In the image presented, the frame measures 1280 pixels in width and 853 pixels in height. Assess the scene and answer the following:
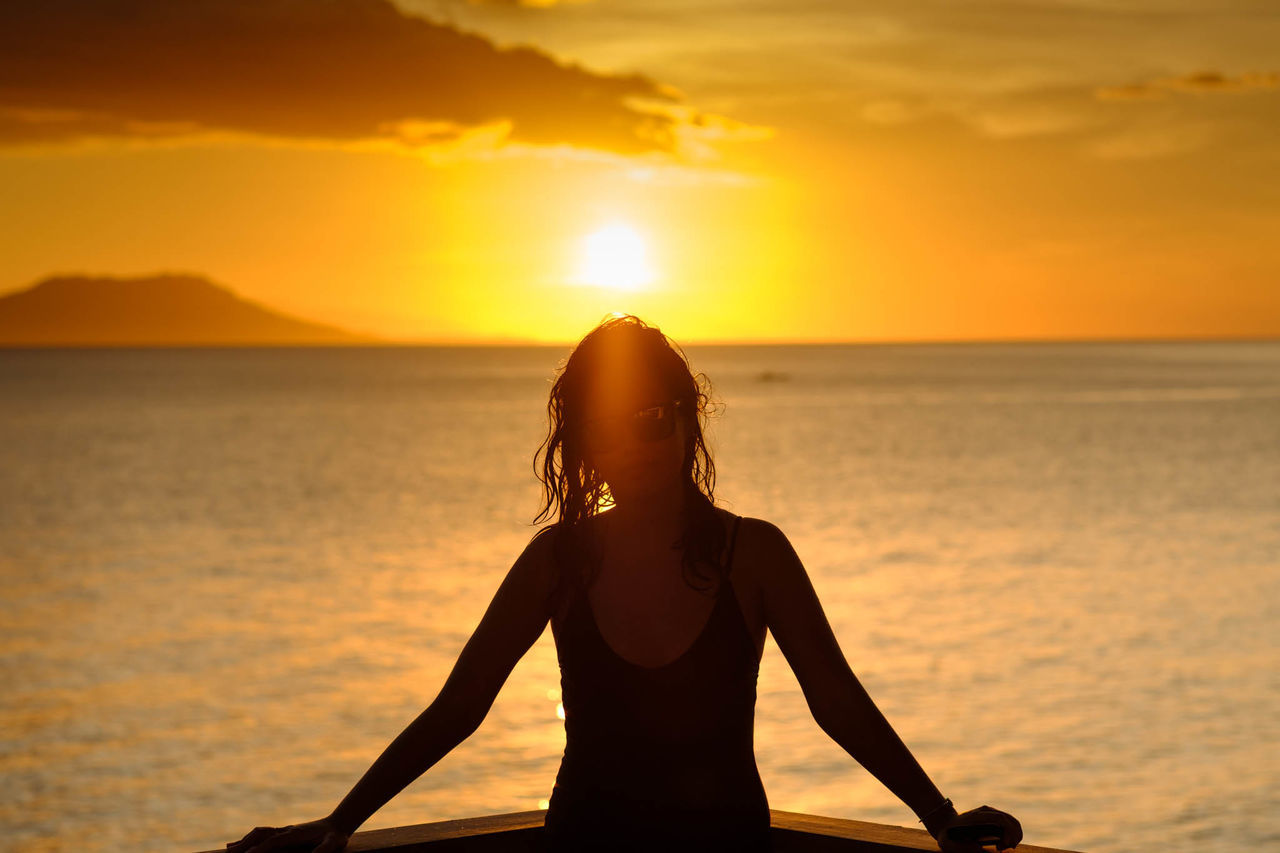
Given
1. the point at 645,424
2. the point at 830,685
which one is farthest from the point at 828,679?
the point at 645,424

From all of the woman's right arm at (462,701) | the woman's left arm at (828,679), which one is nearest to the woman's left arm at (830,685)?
the woman's left arm at (828,679)

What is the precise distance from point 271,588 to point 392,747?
82.4 ft

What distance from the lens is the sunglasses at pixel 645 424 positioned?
9.09 feet

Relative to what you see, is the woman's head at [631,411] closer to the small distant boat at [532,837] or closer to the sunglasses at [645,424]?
the sunglasses at [645,424]

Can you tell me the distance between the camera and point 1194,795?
13.8 metres

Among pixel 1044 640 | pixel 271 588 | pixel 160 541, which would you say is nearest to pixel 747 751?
pixel 1044 640

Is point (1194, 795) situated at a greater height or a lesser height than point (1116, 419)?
lesser

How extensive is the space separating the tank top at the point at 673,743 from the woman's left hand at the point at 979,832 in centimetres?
33

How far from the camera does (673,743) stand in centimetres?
268

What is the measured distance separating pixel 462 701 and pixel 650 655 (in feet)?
1.20

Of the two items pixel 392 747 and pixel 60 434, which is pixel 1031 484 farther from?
pixel 60 434

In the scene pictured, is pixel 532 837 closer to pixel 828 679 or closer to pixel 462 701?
pixel 462 701

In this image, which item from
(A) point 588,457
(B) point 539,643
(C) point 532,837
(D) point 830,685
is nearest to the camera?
(D) point 830,685

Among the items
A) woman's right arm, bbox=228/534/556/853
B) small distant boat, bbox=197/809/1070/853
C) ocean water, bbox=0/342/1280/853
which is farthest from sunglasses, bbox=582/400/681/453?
ocean water, bbox=0/342/1280/853
